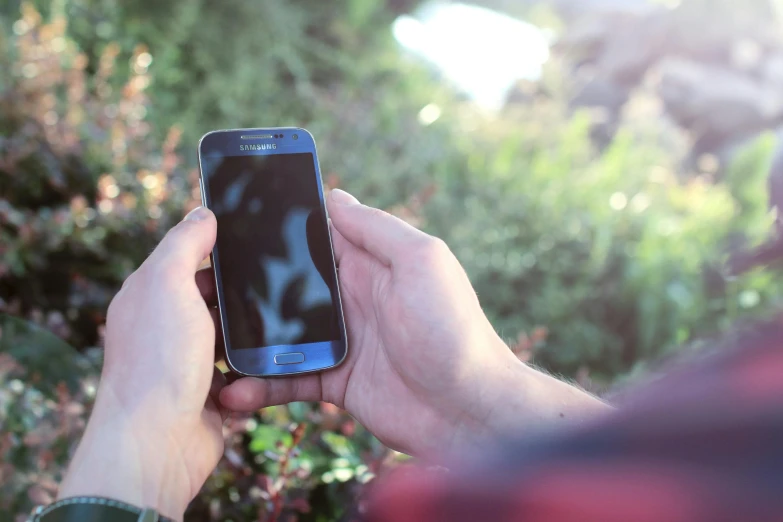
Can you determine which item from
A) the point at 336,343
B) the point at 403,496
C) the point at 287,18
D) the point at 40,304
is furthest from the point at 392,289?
the point at 287,18

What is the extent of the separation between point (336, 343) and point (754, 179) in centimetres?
434

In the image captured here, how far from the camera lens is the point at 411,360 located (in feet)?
4.74

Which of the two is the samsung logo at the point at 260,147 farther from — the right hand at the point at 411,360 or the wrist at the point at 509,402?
the wrist at the point at 509,402

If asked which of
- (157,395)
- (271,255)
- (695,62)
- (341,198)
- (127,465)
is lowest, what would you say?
(127,465)

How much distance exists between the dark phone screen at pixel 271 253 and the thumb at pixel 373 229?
0.08m

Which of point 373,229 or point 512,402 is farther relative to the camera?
point 373,229

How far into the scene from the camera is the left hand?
115cm

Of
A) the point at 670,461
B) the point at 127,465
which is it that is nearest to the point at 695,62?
the point at 127,465

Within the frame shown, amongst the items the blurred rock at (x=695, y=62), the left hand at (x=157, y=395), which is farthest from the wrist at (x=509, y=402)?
the blurred rock at (x=695, y=62)

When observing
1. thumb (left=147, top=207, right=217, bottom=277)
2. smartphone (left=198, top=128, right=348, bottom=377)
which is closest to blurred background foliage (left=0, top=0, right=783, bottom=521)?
smartphone (left=198, top=128, right=348, bottom=377)

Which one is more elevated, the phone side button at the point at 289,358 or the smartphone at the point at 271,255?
the smartphone at the point at 271,255

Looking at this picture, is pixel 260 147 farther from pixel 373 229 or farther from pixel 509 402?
pixel 509 402

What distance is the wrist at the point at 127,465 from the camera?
111 cm

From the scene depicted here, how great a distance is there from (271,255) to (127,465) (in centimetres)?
65
